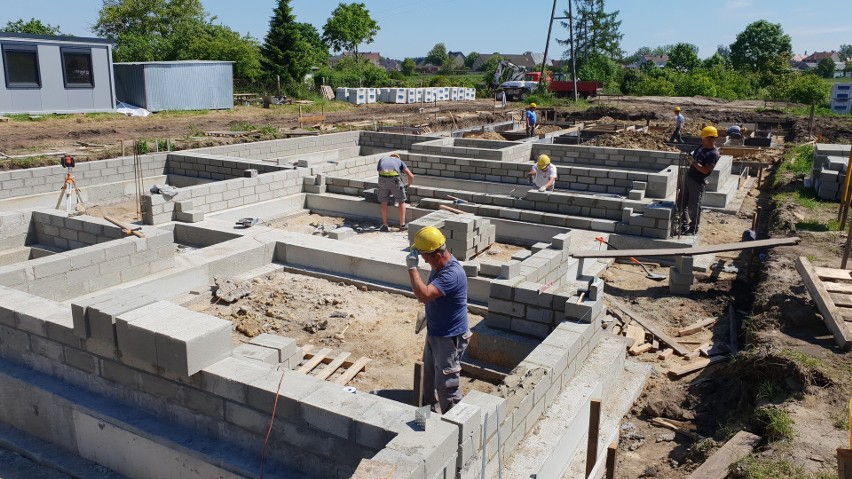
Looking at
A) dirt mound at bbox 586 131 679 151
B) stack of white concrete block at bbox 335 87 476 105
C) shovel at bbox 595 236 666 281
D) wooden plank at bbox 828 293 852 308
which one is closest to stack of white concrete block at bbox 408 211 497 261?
shovel at bbox 595 236 666 281

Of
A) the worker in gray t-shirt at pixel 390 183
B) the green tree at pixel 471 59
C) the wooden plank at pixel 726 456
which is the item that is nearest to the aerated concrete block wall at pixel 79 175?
the worker in gray t-shirt at pixel 390 183

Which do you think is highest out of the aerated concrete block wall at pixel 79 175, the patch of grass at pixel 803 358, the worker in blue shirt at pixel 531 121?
the worker in blue shirt at pixel 531 121

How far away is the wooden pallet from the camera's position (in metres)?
5.57

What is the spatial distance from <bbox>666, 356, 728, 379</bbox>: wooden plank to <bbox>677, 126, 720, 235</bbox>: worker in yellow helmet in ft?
11.9

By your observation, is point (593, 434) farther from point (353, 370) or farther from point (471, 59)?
point (471, 59)

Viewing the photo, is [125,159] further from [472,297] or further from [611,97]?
[611,97]

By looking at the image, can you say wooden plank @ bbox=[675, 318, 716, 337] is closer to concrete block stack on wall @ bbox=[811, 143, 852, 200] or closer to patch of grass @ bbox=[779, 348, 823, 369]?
patch of grass @ bbox=[779, 348, 823, 369]

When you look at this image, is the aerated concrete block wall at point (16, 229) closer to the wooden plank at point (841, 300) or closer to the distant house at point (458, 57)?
the wooden plank at point (841, 300)

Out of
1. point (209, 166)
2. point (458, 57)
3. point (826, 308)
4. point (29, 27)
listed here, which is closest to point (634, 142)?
point (209, 166)

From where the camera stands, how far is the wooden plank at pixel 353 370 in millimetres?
5495

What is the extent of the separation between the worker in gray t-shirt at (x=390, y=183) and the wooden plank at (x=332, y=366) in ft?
14.8

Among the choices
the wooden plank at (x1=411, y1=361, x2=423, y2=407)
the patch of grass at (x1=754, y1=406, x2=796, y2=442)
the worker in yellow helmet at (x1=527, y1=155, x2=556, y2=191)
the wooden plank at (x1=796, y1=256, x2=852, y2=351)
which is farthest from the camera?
the worker in yellow helmet at (x1=527, y1=155, x2=556, y2=191)

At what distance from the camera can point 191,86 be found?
1085 inches

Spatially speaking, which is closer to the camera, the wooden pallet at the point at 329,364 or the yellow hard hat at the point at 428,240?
the yellow hard hat at the point at 428,240
